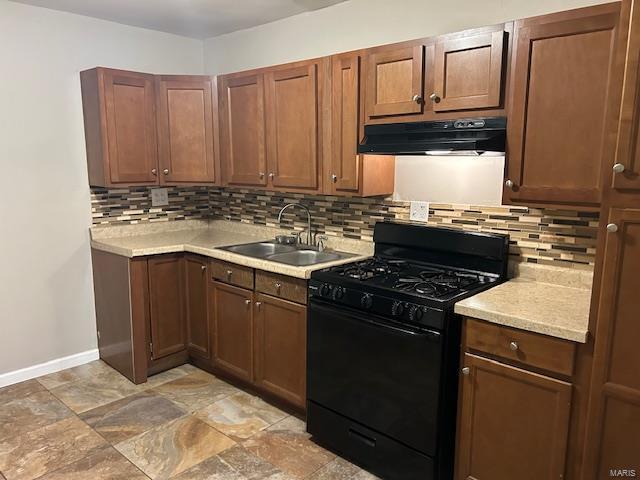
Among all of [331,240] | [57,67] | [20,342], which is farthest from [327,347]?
[57,67]

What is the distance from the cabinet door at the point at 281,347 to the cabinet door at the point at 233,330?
0.27ft

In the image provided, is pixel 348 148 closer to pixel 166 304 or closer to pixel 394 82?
pixel 394 82

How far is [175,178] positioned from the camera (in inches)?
139

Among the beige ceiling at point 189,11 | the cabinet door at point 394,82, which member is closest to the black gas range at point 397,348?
the cabinet door at point 394,82

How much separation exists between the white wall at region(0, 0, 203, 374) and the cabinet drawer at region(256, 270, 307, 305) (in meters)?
1.51

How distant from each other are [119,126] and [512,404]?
2.87 metres

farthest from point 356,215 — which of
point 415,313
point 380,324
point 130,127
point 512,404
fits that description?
point 130,127

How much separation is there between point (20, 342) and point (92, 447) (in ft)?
3.89

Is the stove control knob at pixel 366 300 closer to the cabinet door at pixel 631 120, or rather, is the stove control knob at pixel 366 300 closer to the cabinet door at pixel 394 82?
the cabinet door at pixel 394 82

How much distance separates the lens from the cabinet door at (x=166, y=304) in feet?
10.7

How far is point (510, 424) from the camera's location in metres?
1.90

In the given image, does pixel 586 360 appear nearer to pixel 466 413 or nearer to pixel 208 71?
pixel 466 413

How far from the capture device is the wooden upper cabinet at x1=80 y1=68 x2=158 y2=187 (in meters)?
3.19

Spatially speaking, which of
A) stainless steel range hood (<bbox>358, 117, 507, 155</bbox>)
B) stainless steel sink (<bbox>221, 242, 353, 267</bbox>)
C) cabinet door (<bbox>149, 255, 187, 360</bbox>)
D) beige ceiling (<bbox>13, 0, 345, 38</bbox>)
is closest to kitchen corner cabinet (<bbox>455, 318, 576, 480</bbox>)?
stainless steel range hood (<bbox>358, 117, 507, 155</bbox>)
